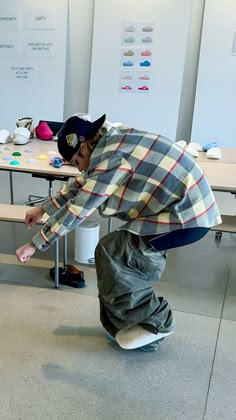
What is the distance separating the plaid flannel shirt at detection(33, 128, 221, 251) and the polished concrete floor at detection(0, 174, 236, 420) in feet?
1.97

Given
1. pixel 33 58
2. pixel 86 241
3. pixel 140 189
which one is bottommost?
pixel 86 241

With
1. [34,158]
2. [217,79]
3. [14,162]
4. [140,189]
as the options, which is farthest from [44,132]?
[217,79]

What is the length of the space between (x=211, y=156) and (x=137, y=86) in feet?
7.57

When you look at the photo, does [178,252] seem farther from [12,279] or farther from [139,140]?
[139,140]

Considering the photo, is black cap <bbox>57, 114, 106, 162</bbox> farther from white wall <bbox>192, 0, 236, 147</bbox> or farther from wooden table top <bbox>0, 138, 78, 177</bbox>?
white wall <bbox>192, 0, 236, 147</bbox>

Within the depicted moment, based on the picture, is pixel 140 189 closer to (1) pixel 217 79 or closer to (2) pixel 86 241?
(2) pixel 86 241

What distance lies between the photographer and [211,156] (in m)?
2.87

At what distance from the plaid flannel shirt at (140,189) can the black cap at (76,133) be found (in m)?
0.06

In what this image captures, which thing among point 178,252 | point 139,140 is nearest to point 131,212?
point 139,140

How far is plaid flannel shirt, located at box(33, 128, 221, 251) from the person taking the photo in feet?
4.51

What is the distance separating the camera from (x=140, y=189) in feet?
4.71

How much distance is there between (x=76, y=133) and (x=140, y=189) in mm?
309

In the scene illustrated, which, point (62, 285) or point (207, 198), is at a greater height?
point (207, 198)

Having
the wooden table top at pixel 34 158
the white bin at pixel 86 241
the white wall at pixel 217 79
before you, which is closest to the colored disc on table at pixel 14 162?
the wooden table top at pixel 34 158
